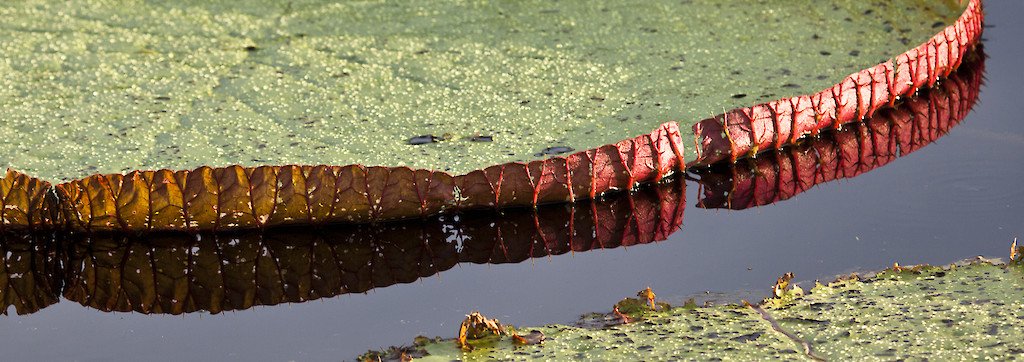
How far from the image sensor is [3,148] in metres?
2.32

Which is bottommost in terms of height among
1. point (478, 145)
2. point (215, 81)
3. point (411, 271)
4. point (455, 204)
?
point (411, 271)

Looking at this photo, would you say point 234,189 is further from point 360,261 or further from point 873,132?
point 873,132

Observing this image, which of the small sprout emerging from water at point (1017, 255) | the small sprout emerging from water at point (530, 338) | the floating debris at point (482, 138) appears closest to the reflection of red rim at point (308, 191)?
the floating debris at point (482, 138)

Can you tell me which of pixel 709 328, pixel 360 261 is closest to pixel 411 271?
pixel 360 261

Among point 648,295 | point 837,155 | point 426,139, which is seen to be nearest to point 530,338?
point 648,295

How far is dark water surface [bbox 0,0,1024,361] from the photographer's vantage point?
1702 millimetres

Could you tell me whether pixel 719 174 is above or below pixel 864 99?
below

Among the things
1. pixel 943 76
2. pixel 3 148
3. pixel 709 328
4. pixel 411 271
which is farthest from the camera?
pixel 943 76

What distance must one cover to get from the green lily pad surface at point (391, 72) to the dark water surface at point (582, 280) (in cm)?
33

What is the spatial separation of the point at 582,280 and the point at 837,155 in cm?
73

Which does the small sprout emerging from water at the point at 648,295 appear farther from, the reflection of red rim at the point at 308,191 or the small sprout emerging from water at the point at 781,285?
the reflection of red rim at the point at 308,191

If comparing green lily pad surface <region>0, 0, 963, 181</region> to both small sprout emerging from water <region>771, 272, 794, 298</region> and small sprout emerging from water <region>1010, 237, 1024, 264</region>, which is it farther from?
small sprout emerging from water <region>1010, 237, 1024, 264</region>

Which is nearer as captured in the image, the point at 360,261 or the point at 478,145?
the point at 360,261

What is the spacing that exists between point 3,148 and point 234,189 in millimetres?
739
